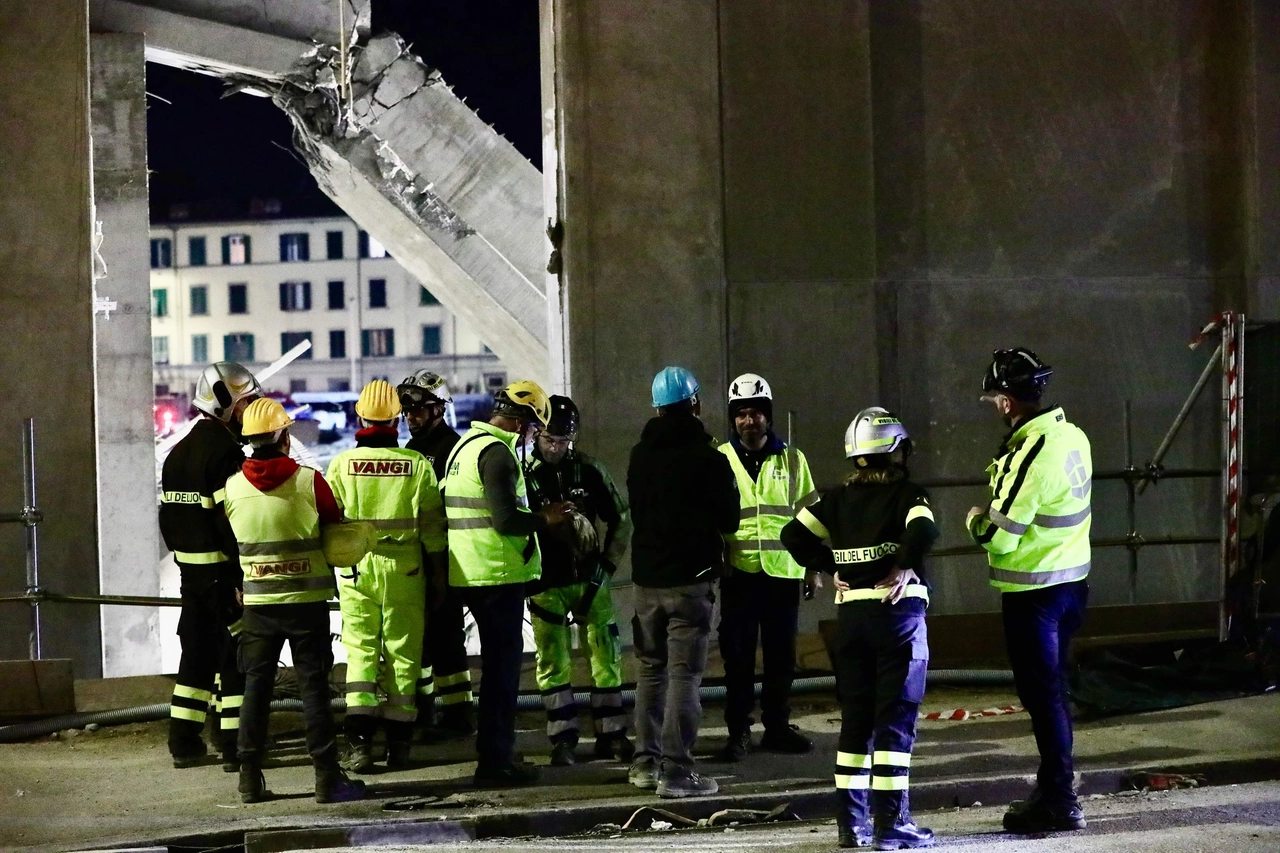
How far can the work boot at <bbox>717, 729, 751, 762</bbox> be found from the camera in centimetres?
786

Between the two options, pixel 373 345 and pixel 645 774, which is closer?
pixel 645 774

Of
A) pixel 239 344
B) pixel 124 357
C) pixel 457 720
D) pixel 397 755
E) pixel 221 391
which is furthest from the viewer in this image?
pixel 239 344

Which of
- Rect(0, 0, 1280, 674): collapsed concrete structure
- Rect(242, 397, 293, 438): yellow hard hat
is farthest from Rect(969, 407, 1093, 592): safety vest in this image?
Rect(0, 0, 1280, 674): collapsed concrete structure

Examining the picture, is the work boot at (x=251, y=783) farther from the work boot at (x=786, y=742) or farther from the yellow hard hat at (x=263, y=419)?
the work boot at (x=786, y=742)

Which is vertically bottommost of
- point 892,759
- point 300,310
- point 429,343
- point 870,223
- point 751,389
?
point 892,759

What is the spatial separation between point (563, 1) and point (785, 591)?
4662mm

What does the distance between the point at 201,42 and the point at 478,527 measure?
28.4ft

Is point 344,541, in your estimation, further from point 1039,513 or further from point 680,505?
point 1039,513

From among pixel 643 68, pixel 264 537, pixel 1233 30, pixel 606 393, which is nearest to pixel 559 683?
pixel 264 537

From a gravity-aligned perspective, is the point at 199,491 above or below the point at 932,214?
below

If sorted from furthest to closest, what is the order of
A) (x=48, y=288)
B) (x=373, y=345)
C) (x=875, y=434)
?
(x=373, y=345) → (x=48, y=288) → (x=875, y=434)

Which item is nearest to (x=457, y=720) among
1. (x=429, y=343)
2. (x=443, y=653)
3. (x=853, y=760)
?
(x=443, y=653)

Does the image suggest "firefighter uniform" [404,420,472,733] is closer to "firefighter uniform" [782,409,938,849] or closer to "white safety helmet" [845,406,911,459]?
"firefighter uniform" [782,409,938,849]

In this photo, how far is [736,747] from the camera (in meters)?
7.87
